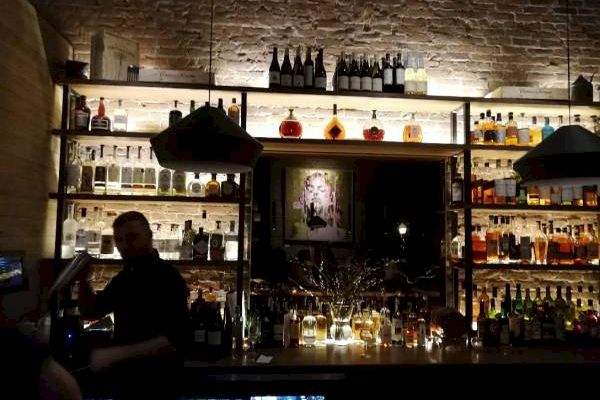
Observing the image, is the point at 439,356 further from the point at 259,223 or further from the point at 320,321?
the point at 259,223

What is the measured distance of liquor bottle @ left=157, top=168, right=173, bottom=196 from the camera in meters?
3.30

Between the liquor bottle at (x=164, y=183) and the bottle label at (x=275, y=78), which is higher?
the bottle label at (x=275, y=78)

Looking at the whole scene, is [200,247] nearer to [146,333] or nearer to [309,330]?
[309,330]

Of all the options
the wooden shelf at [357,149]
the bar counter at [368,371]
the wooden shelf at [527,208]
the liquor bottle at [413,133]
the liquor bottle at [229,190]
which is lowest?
the bar counter at [368,371]

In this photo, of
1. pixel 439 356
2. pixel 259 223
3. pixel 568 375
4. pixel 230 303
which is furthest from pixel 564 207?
pixel 230 303

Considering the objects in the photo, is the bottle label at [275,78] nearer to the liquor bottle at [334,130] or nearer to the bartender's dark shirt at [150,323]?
the liquor bottle at [334,130]

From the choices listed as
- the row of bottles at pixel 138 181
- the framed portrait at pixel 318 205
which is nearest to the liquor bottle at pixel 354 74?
the framed portrait at pixel 318 205

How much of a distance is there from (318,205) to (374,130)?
0.65 m

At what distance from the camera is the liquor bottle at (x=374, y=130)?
3521mm

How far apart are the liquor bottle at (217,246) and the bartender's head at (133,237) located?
888 mm

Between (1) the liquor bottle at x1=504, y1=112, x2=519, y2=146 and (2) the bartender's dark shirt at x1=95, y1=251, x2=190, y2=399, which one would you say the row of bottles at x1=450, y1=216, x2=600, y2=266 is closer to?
(1) the liquor bottle at x1=504, y1=112, x2=519, y2=146

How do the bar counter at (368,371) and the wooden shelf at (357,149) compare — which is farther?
the wooden shelf at (357,149)

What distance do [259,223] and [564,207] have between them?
6.76 feet

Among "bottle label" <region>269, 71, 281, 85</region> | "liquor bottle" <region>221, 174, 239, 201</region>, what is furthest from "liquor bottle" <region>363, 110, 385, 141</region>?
"liquor bottle" <region>221, 174, 239, 201</region>
